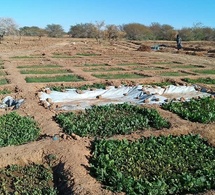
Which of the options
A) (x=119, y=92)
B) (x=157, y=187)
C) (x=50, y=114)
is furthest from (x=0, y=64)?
(x=157, y=187)

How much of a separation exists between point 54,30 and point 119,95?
60.8 metres

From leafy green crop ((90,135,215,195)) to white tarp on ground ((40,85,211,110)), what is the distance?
4.17 metres

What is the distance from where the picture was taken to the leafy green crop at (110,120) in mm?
9305

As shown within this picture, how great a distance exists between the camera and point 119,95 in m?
14.1

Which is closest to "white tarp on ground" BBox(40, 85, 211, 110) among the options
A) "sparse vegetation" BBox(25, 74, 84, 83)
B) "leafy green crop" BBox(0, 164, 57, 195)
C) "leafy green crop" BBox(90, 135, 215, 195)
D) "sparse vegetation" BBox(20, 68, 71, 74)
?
"sparse vegetation" BBox(25, 74, 84, 83)

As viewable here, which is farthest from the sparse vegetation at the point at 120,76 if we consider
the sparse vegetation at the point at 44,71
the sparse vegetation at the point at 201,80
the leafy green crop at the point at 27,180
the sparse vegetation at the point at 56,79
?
the leafy green crop at the point at 27,180

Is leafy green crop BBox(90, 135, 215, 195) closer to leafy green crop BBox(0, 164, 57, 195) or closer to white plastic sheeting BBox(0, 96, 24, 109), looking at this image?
leafy green crop BBox(0, 164, 57, 195)

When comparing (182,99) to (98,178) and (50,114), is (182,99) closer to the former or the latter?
(50,114)

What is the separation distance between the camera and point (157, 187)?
619cm

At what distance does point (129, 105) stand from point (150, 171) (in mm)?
4861

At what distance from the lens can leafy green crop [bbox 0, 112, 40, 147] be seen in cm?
866

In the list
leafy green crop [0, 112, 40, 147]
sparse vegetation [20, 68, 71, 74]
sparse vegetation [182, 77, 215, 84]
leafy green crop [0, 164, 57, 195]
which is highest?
sparse vegetation [20, 68, 71, 74]

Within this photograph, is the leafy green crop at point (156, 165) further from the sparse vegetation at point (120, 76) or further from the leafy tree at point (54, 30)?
the leafy tree at point (54, 30)

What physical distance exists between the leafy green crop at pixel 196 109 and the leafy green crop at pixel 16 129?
4.60 meters
